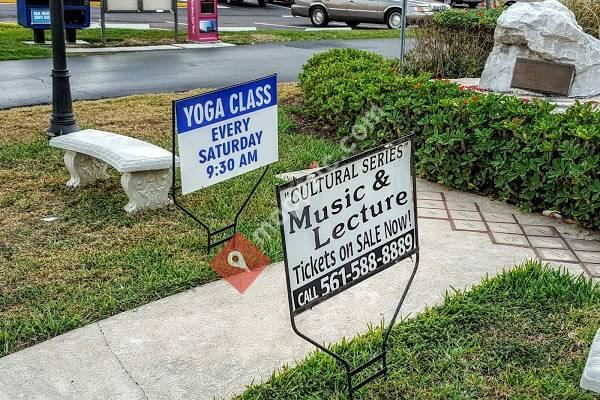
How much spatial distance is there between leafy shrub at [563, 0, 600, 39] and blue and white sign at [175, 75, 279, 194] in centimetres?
753

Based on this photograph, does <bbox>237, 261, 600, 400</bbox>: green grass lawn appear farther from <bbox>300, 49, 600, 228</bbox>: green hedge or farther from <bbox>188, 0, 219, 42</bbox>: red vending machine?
<bbox>188, 0, 219, 42</bbox>: red vending machine

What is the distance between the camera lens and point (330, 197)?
111 inches

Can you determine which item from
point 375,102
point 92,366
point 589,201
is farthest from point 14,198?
point 589,201

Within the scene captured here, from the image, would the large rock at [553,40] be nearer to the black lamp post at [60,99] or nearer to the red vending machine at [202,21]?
the black lamp post at [60,99]

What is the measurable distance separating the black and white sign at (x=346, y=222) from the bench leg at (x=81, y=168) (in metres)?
3.41

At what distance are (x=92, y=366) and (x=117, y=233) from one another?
168 centimetres

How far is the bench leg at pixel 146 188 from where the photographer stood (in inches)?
204

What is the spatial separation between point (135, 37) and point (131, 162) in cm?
1267

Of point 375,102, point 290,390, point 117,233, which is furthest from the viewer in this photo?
point 375,102

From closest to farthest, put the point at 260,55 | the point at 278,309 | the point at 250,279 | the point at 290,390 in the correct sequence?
the point at 290,390
the point at 278,309
the point at 250,279
the point at 260,55

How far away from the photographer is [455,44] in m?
11.0

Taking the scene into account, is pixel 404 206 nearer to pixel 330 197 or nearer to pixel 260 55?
pixel 330 197

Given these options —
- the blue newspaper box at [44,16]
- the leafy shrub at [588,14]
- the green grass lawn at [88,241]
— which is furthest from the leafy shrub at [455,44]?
the blue newspaper box at [44,16]

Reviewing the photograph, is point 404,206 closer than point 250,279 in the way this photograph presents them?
Yes
